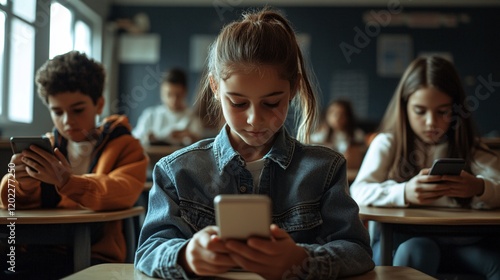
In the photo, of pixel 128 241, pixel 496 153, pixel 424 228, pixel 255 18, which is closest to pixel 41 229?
pixel 128 241

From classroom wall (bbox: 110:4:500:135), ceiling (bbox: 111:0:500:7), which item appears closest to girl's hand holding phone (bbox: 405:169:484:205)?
classroom wall (bbox: 110:4:500:135)

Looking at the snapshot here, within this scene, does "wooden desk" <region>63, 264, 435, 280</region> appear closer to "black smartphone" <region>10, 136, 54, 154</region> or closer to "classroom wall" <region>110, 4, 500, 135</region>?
"black smartphone" <region>10, 136, 54, 154</region>

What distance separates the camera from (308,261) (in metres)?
1.08

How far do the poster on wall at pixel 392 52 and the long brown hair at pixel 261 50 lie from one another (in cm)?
710

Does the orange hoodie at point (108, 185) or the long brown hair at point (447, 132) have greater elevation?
the long brown hair at point (447, 132)

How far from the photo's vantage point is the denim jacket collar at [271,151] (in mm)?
1322

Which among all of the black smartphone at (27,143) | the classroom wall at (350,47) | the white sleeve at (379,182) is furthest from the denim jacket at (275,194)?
the classroom wall at (350,47)

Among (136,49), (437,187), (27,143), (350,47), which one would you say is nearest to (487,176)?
(437,187)

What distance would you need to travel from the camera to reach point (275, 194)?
132 centimetres

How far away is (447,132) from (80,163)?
1.42 meters

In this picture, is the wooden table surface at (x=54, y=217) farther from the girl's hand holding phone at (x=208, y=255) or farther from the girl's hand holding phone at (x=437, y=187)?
the girl's hand holding phone at (x=437, y=187)

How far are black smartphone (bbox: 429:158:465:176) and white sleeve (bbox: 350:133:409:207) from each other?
5.7 inches

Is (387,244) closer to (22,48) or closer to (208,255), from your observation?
(208,255)

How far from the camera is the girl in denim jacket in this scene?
1.22 m
